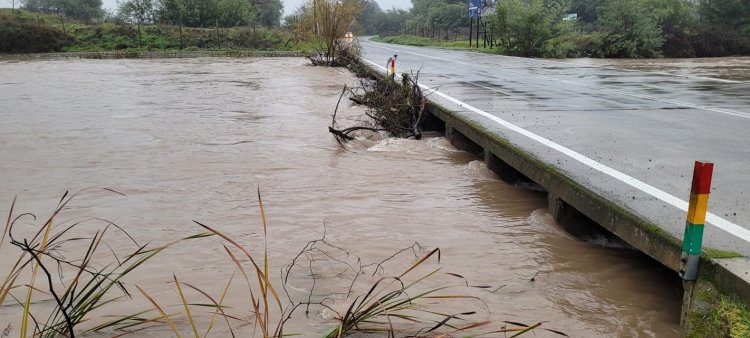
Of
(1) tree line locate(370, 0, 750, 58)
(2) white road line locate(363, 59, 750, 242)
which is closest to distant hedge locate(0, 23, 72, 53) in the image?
(1) tree line locate(370, 0, 750, 58)

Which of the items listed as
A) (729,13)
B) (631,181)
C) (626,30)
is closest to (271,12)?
(729,13)

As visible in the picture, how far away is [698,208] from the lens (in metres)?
3.31

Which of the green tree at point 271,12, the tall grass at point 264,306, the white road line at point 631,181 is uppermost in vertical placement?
the green tree at point 271,12

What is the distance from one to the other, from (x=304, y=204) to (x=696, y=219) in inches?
163

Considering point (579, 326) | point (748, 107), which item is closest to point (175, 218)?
point (579, 326)

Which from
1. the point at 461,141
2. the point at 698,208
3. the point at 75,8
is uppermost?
the point at 75,8

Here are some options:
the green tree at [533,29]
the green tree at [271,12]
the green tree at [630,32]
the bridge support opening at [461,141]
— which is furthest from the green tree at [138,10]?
the bridge support opening at [461,141]

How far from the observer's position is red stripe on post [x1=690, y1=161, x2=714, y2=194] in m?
3.18

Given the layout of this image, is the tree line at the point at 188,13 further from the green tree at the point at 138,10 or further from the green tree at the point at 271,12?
the green tree at the point at 271,12

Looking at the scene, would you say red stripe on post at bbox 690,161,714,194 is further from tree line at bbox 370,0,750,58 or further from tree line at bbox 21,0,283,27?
tree line at bbox 21,0,283,27

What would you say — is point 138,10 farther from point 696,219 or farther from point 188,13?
point 696,219

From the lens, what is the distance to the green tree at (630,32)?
109ft

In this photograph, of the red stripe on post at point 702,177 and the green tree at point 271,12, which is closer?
the red stripe on post at point 702,177

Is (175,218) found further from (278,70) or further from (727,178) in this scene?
(278,70)
